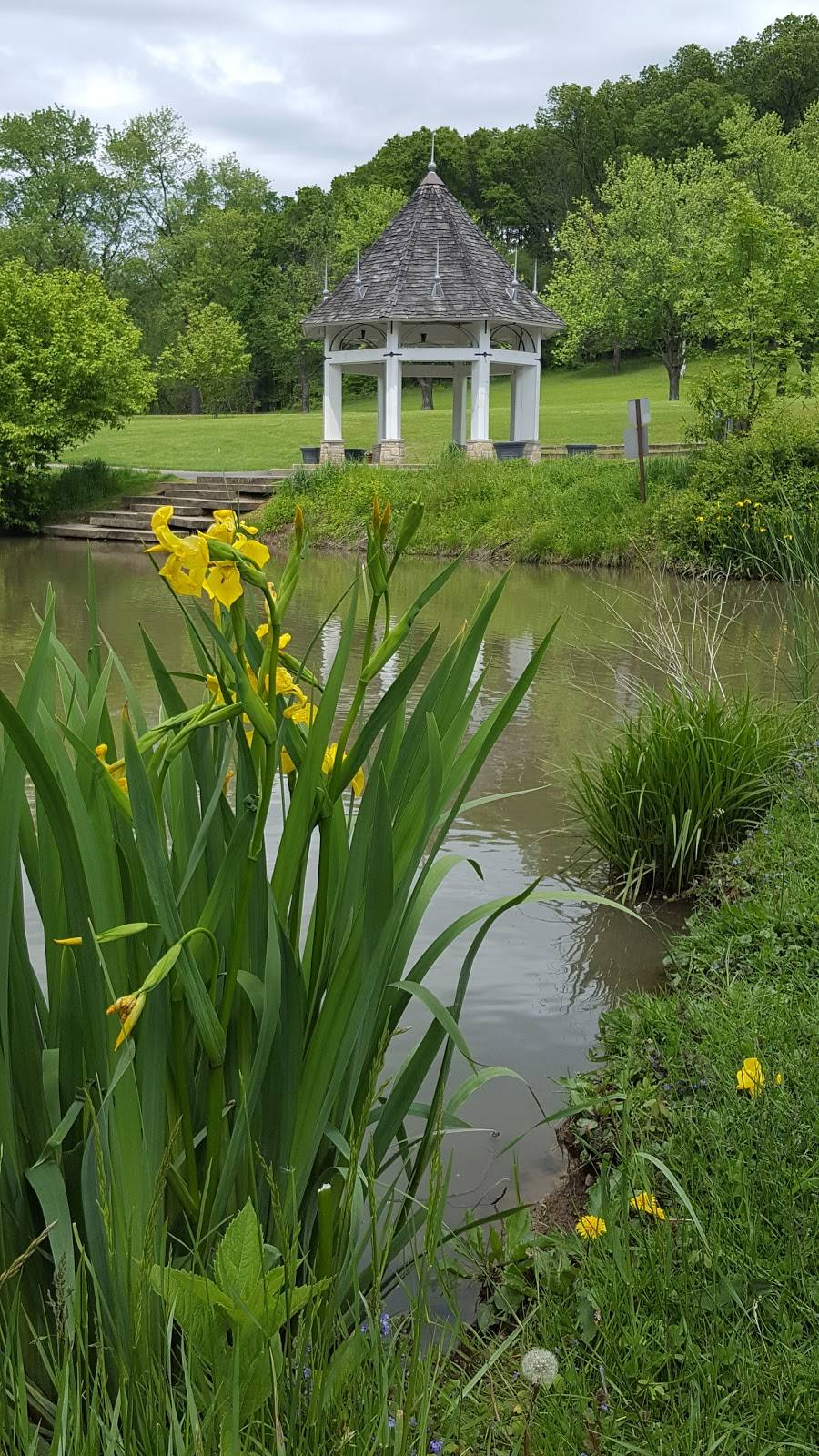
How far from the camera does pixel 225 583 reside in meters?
1.54

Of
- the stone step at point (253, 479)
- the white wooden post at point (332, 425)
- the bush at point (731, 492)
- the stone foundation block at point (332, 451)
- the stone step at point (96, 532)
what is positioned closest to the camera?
the bush at point (731, 492)

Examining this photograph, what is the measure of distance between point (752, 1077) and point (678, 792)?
93.7 inches

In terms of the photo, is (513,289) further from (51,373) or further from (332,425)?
(51,373)

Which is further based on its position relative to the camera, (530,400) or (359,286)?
(530,400)

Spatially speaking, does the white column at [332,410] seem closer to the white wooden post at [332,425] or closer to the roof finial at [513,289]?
the white wooden post at [332,425]

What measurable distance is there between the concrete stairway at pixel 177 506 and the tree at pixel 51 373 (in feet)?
4.77

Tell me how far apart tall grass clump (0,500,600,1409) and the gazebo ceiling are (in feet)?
84.2

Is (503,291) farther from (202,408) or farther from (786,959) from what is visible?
(202,408)

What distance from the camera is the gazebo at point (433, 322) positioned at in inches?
1028

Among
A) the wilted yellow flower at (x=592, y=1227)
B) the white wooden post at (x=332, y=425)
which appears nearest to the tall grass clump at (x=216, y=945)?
the wilted yellow flower at (x=592, y=1227)

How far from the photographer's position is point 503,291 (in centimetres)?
2762

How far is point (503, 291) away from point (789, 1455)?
1107 inches

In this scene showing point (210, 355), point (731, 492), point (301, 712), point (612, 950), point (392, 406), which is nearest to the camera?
point (301, 712)

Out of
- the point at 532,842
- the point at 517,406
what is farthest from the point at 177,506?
the point at 532,842
